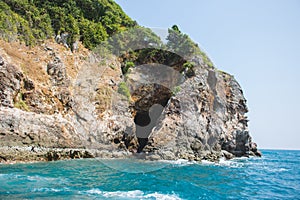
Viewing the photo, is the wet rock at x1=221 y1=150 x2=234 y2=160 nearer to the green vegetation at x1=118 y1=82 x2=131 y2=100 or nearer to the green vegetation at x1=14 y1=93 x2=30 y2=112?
the green vegetation at x1=118 y1=82 x2=131 y2=100

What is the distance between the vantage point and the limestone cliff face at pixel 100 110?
1750 cm

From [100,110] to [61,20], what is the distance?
1103 cm

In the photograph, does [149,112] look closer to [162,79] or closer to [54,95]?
[162,79]

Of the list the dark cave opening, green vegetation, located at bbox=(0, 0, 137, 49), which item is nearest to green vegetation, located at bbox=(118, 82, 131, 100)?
the dark cave opening

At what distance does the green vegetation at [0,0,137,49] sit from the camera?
21.5m

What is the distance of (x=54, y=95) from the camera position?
20859 millimetres

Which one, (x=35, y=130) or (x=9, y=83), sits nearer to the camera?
(x=9, y=83)

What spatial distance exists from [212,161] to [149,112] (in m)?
10.4

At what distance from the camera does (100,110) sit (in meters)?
23.9

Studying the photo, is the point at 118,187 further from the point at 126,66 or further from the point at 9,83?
the point at 126,66

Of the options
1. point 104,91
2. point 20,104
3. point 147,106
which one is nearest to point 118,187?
point 20,104

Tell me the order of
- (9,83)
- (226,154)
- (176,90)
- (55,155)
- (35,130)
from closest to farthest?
(9,83) < (35,130) < (55,155) < (176,90) < (226,154)

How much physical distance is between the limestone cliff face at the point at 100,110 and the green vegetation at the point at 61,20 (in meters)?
1.67

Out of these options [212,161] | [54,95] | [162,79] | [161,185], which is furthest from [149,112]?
[161,185]
